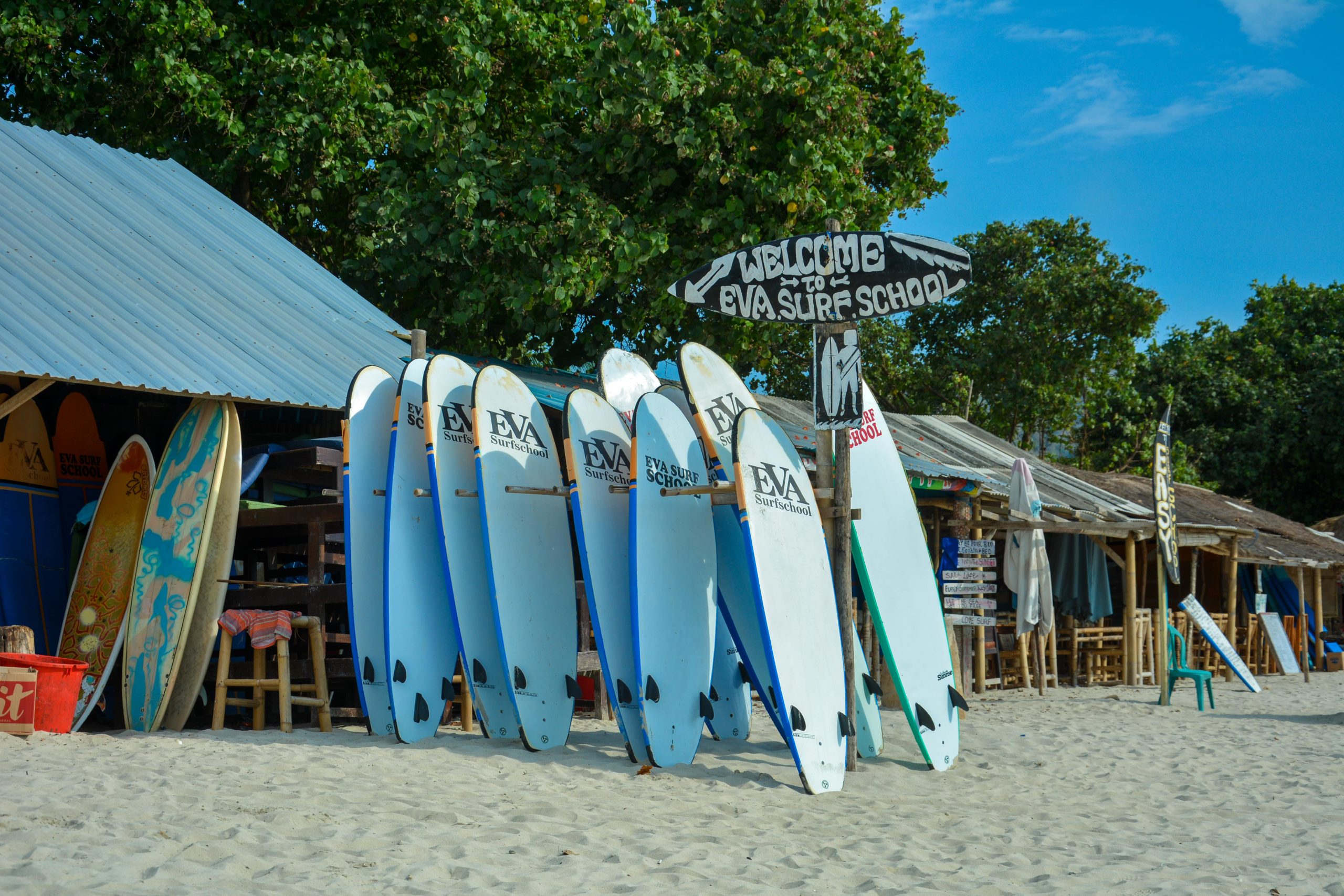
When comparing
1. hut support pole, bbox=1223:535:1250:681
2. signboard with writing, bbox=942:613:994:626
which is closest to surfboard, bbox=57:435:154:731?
signboard with writing, bbox=942:613:994:626

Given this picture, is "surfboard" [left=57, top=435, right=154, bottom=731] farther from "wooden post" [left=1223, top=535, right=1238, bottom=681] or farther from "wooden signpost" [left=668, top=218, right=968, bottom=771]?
"wooden post" [left=1223, top=535, right=1238, bottom=681]

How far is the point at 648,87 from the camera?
12.3 meters

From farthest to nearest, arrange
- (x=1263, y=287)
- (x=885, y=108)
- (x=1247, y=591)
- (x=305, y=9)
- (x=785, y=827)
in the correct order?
(x=1263, y=287) < (x=1247, y=591) < (x=885, y=108) < (x=305, y=9) < (x=785, y=827)

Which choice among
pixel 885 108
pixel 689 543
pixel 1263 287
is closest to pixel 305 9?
pixel 885 108

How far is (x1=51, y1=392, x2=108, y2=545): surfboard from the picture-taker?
8.26 meters

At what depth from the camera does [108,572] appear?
709 cm

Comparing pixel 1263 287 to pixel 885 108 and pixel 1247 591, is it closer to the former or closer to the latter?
pixel 1247 591

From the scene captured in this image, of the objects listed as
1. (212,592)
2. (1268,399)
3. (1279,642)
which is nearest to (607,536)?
(212,592)

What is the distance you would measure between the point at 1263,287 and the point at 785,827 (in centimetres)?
3237

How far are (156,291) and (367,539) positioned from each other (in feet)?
9.37

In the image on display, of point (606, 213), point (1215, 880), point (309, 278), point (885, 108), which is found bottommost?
point (1215, 880)

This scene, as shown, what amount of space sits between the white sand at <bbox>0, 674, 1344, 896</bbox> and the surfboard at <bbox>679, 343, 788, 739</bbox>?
53 cm

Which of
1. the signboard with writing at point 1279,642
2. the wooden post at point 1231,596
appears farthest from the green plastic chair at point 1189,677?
the signboard with writing at point 1279,642

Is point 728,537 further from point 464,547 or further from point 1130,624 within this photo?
point 1130,624
